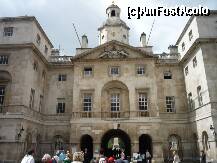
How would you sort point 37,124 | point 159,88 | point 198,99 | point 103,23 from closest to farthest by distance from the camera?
point 198,99 → point 37,124 → point 159,88 → point 103,23

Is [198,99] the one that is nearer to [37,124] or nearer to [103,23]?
[37,124]

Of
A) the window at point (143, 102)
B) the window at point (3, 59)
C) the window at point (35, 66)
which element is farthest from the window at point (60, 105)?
the window at point (143, 102)

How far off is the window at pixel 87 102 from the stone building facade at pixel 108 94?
0.41 feet

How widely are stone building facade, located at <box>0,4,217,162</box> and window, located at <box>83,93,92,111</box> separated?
0.13 meters

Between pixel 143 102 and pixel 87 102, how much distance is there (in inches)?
276

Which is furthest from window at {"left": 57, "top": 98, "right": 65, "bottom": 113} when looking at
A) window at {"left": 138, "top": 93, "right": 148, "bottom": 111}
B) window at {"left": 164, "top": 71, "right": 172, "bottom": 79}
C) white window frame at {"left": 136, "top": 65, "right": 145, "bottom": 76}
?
window at {"left": 164, "top": 71, "right": 172, "bottom": 79}

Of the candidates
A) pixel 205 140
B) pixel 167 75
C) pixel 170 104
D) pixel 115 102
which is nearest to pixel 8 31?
pixel 115 102

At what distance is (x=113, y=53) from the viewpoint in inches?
1288

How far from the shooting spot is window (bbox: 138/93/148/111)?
3069 cm

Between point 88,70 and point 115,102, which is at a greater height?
point 88,70

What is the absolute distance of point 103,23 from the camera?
45844 millimetres

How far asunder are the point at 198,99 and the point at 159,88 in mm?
6369

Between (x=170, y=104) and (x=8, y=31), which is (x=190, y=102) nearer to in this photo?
(x=170, y=104)

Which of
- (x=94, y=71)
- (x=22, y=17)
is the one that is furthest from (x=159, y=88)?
(x=22, y=17)
